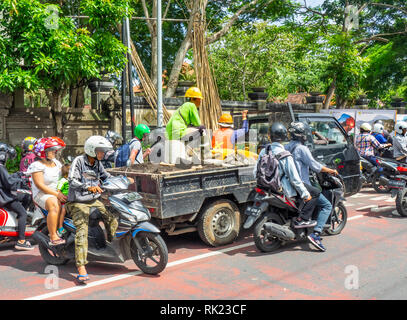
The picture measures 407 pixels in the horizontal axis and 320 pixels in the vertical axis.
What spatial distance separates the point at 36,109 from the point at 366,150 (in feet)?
28.6

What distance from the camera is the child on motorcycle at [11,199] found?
5977 mm

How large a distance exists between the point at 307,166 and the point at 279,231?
0.99 meters

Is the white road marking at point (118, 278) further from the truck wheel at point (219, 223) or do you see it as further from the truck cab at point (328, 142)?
the truck cab at point (328, 142)

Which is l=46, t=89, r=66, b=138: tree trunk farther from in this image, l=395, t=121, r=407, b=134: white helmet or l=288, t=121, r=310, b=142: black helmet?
l=395, t=121, r=407, b=134: white helmet

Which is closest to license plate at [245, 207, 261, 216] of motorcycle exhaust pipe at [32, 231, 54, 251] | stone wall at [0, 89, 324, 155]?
motorcycle exhaust pipe at [32, 231, 54, 251]

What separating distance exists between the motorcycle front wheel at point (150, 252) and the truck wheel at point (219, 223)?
1.07m

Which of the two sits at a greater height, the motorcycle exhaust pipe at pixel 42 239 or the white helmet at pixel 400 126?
the white helmet at pixel 400 126

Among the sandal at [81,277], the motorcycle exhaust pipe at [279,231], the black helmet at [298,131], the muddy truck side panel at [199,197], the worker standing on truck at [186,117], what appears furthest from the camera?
the worker standing on truck at [186,117]

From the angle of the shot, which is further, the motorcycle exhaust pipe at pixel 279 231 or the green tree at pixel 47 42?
the green tree at pixel 47 42

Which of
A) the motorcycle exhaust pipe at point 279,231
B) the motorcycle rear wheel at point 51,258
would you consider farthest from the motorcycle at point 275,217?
the motorcycle rear wheel at point 51,258

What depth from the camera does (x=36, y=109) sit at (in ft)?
39.6

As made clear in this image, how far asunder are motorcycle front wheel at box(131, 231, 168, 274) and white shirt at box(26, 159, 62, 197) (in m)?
1.35

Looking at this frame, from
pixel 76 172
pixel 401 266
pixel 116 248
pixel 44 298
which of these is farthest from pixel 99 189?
pixel 401 266

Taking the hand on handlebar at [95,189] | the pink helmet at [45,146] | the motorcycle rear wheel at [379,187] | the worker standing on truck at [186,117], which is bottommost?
the motorcycle rear wheel at [379,187]
